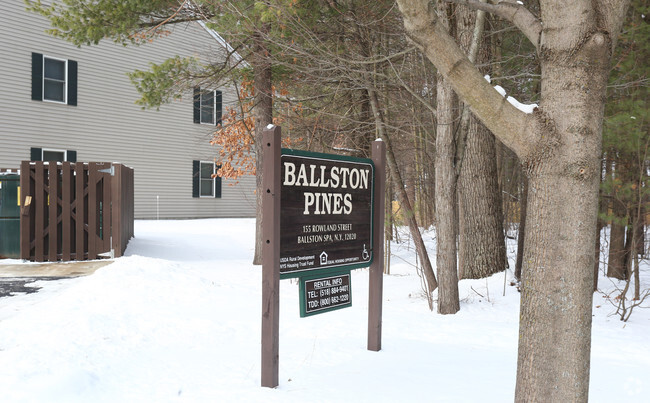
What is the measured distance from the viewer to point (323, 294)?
4.81m

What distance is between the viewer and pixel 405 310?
7559mm

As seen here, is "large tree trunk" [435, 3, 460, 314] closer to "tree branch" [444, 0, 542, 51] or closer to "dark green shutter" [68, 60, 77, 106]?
"tree branch" [444, 0, 542, 51]

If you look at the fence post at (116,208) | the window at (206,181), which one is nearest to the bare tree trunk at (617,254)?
the fence post at (116,208)

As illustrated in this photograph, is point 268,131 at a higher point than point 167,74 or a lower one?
lower

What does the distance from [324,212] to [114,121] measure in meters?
16.9

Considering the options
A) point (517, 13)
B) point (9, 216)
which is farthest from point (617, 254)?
point (9, 216)

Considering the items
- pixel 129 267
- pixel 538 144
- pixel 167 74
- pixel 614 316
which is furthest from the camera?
pixel 167 74

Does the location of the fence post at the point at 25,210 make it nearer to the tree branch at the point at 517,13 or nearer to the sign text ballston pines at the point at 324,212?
the sign text ballston pines at the point at 324,212

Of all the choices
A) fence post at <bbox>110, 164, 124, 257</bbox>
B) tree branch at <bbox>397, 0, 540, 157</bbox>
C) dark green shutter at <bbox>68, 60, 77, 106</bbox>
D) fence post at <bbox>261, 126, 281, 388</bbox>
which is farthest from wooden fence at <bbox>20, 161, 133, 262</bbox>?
tree branch at <bbox>397, 0, 540, 157</bbox>

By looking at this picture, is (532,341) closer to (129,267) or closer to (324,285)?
(324,285)

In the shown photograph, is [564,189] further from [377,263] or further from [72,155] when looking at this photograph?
[72,155]

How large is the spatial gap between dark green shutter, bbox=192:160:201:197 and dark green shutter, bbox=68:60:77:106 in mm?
5506

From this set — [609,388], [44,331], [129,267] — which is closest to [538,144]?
[609,388]

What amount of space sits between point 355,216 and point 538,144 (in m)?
2.41
